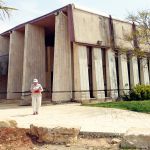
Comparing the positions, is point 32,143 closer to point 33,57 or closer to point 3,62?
point 33,57

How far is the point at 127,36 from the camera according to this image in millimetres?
25000

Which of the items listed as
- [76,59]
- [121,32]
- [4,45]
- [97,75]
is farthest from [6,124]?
[4,45]

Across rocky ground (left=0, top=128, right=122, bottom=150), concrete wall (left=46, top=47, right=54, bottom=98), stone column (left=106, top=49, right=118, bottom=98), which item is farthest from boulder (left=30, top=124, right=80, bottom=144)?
concrete wall (left=46, top=47, right=54, bottom=98)

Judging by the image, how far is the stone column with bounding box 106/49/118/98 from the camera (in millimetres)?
23531

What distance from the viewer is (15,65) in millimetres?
28391

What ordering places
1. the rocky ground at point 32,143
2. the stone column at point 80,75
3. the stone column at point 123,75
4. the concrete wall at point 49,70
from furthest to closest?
the concrete wall at point 49,70
the stone column at point 123,75
the stone column at point 80,75
the rocky ground at point 32,143

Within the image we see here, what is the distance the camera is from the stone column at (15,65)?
92.2 feet

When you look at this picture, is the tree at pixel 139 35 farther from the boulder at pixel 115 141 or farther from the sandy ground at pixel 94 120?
the boulder at pixel 115 141

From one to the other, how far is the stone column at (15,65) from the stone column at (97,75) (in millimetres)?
8796

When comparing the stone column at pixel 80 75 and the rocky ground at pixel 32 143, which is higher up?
the stone column at pixel 80 75

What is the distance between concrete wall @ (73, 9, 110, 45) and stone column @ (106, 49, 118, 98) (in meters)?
1.12

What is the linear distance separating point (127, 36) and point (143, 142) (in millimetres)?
18799

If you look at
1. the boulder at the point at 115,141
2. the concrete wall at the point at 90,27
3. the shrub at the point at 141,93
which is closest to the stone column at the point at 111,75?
the concrete wall at the point at 90,27

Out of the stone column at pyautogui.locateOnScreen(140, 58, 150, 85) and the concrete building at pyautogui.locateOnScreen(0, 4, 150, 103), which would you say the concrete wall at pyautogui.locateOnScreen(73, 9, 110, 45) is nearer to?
the concrete building at pyautogui.locateOnScreen(0, 4, 150, 103)
